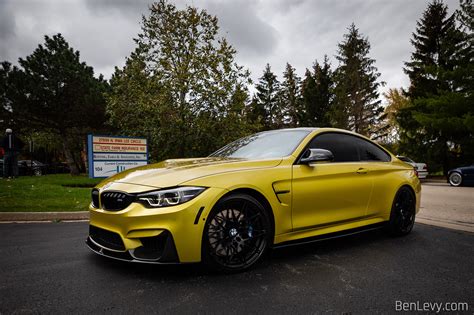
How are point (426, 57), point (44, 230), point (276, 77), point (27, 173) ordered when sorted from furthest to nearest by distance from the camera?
1. point (276, 77)
2. point (27, 173)
3. point (426, 57)
4. point (44, 230)

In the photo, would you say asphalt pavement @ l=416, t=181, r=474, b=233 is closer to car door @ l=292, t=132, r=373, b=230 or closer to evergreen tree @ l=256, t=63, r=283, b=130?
car door @ l=292, t=132, r=373, b=230

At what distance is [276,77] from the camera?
47875 mm

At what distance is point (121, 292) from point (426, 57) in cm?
2894

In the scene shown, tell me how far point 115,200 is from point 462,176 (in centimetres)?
1581

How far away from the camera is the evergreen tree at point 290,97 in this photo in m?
45.5

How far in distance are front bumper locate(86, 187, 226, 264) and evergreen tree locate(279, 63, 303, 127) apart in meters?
43.3

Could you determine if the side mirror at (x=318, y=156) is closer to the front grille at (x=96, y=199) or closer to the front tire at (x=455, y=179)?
the front grille at (x=96, y=199)

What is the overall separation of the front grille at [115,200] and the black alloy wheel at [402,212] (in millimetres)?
3411

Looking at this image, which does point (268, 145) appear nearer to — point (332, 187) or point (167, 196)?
point (332, 187)

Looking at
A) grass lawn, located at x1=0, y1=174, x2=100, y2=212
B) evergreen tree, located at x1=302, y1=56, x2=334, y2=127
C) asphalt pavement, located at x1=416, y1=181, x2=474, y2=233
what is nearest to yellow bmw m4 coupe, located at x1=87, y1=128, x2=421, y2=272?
asphalt pavement, located at x1=416, y1=181, x2=474, y2=233

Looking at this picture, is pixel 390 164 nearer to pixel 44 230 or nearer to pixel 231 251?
pixel 231 251

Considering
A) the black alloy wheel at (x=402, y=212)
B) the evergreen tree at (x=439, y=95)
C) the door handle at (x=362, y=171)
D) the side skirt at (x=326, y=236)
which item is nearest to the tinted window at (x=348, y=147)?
the door handle at (x=362, y=171)

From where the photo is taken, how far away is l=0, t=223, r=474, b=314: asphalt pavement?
232 centimetres

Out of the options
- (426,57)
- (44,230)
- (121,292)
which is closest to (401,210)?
(121,292)
